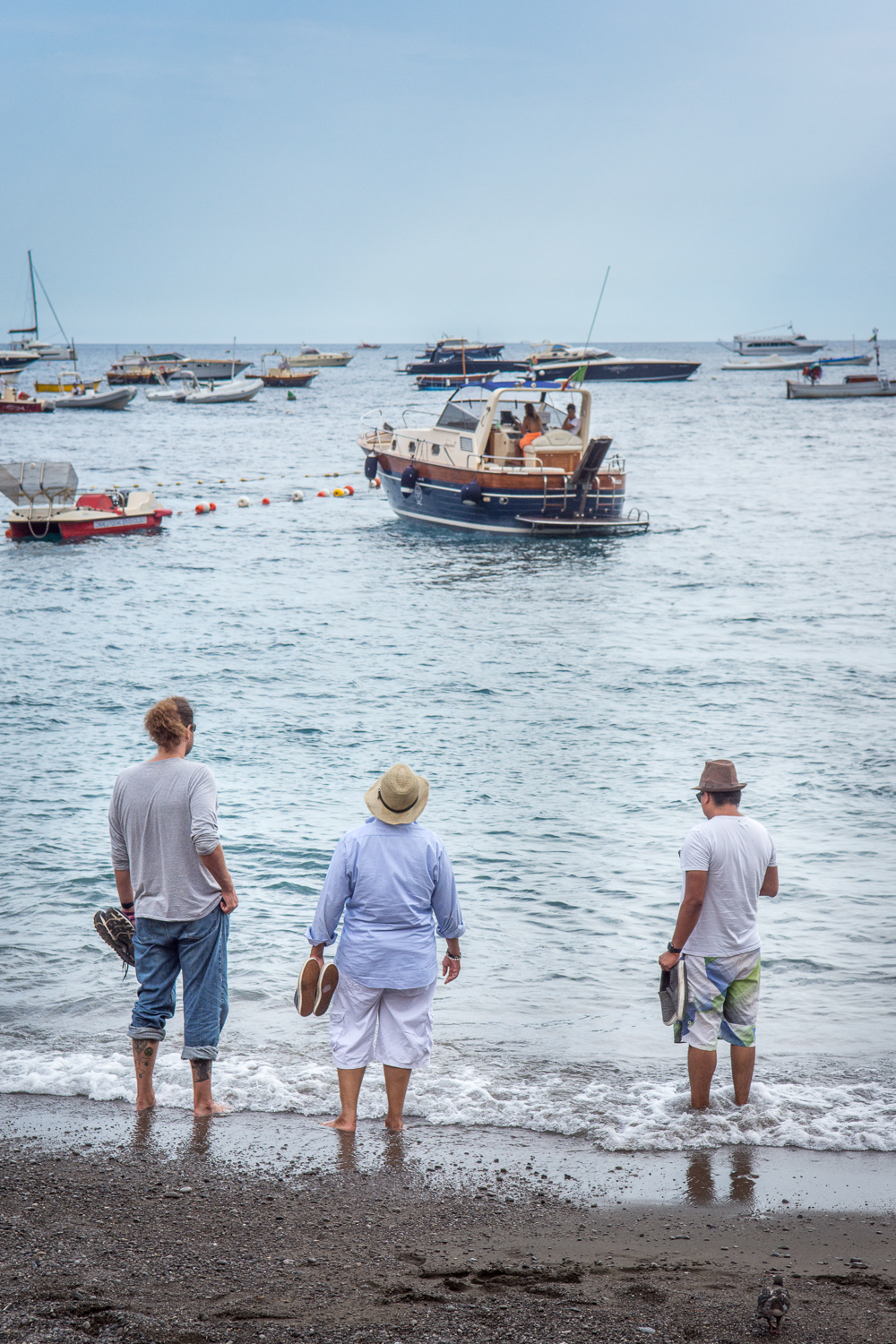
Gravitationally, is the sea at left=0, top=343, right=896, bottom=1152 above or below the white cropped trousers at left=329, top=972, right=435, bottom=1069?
below

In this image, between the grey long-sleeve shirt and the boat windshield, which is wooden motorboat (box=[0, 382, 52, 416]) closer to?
the boat windshield

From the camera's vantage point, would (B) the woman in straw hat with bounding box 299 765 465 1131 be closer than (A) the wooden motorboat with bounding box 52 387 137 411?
Yes

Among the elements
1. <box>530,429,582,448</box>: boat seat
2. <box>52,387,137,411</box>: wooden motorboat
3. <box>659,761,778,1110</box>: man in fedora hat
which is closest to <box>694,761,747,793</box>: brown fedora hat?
<box>659,761,778,1110</box>: man in fedora hat

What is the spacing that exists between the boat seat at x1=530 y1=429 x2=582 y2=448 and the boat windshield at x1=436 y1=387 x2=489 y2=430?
4.92 ft

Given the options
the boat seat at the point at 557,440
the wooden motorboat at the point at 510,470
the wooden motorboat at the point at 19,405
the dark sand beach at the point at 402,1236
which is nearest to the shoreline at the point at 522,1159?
the dark sand beach at the point at 402,1236

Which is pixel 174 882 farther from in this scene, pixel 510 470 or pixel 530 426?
pixel 530 426

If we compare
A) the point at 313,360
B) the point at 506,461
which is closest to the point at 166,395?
the point at 313,360

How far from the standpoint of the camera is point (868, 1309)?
341cm

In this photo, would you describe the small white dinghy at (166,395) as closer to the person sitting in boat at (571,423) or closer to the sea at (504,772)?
the sea at (504,772)

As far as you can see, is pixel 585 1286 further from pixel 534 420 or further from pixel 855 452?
pixel 855 452

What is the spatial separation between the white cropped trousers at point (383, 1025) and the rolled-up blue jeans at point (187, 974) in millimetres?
507

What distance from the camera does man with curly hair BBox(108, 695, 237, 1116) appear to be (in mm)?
4480

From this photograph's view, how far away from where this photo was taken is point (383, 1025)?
182 inches

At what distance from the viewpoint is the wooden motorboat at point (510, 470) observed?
2502 centimetres
